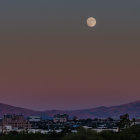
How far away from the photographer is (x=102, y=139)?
23.9 meters

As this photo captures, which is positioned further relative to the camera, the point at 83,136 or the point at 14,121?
the point at 14,121

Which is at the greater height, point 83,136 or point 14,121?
point 14,121

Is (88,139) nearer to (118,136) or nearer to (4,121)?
(118,136)

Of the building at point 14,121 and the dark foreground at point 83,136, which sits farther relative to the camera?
the building at point 14,121

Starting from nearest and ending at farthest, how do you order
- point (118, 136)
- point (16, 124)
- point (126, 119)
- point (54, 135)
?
point (118, 136) < point (54, 135) < point (126, 119) < point (16, 124)

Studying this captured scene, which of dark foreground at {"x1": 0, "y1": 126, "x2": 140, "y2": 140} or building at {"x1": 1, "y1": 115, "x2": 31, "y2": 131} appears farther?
building at {"x1": 1, "y1": 115, "x2": 31, "y2": 131}

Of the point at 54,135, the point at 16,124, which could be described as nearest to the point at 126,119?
the point at 54,135

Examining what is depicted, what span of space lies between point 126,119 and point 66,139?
219 feet

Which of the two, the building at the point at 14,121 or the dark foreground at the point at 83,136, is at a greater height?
the building at the point at 14,121

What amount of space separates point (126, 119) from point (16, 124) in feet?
323

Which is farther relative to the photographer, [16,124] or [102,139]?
[16,124]

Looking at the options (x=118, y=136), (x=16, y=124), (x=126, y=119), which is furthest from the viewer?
(x=16, y=124)

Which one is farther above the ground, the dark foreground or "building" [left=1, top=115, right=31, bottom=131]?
"building" [left=1, top=115, right=31, bottom=131]

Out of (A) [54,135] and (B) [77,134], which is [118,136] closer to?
(B) [77,134]
